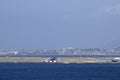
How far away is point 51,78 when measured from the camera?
91.5 meters

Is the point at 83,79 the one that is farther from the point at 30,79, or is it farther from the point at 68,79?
the point at 30,79

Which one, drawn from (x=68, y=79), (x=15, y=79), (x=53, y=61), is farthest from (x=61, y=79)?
(x=53, y=61)

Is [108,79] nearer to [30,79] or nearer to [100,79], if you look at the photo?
[100,79]

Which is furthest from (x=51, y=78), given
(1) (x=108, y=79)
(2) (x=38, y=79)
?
(1) (x=108, y=79)

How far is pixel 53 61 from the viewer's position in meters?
182

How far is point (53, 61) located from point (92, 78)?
91012mm

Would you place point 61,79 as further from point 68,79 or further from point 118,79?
point 118,79

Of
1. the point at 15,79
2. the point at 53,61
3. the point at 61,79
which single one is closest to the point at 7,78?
the point at 15,79

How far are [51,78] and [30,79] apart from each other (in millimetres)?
4397

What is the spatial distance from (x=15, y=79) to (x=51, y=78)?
604cm

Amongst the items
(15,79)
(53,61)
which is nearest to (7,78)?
(15,79)

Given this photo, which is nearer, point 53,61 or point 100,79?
point 100,79

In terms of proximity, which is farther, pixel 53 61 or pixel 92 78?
pixel 53 61

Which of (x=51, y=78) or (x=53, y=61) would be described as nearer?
(x=51, y=78)
